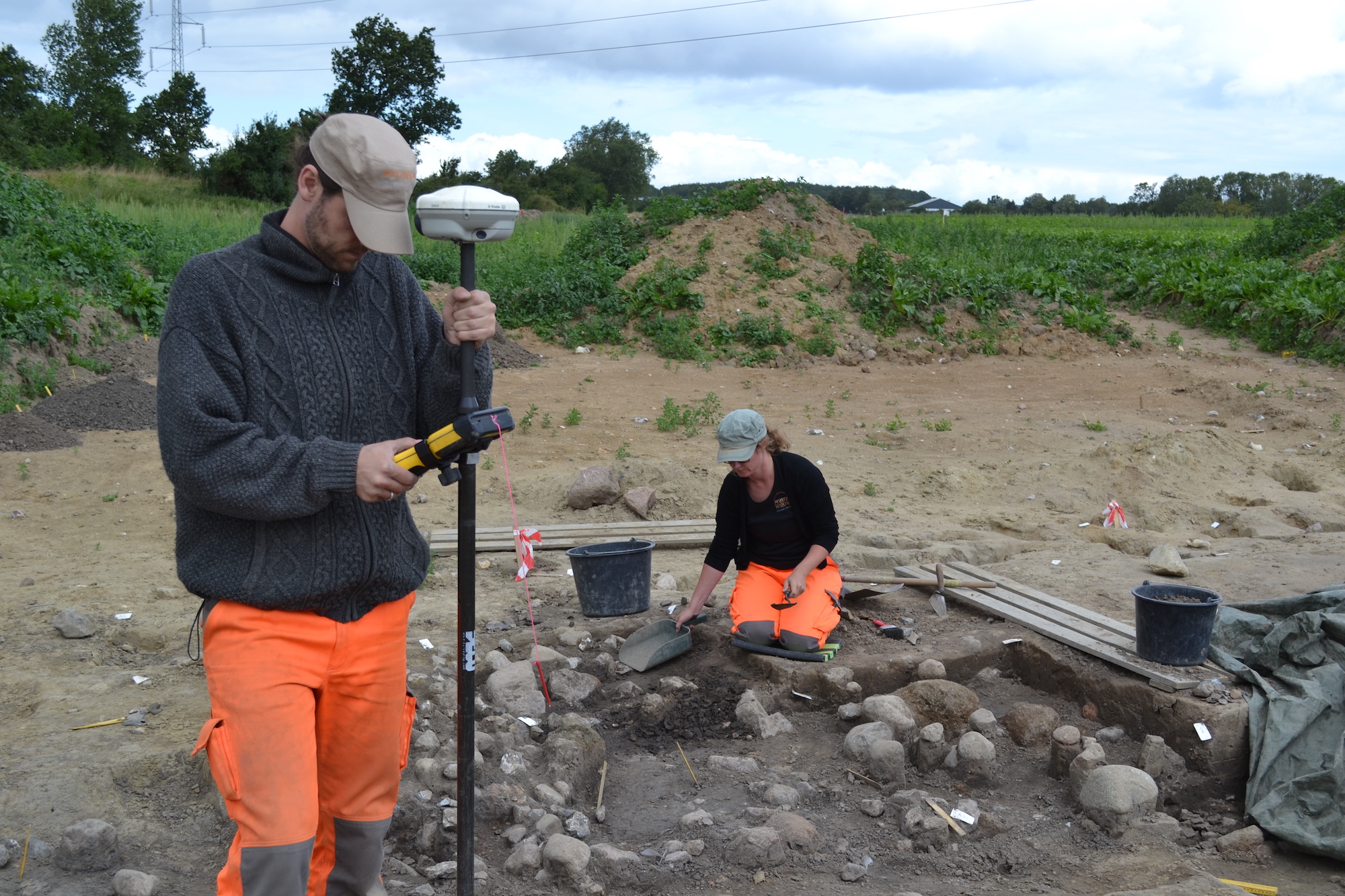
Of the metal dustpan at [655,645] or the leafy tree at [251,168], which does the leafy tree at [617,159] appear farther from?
the metal dustpan at [655,645]

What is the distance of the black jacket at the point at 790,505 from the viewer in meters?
4.63

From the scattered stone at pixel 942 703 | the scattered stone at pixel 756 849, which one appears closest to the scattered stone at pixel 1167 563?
the scattered stone at pixel 942 703

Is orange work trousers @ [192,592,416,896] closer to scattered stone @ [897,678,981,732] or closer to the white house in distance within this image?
scattered stone @ [897,678,981,732]

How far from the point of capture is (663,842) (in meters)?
3.28

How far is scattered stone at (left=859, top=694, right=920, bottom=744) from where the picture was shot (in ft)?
13.1

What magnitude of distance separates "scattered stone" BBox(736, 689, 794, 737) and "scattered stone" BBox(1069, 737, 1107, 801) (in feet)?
3.53

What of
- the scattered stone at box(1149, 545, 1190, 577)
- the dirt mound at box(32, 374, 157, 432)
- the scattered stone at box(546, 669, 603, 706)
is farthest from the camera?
the dirt mound at box(32, 374, 157, 432)

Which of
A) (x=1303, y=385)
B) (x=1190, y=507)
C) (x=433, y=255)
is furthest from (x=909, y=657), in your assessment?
(x=433, y=255)

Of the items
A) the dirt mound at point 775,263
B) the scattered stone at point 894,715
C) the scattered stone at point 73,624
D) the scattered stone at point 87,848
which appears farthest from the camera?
the dirt mound at point 775,263

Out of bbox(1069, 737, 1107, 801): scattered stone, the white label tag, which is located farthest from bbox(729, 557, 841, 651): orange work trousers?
the white label tag

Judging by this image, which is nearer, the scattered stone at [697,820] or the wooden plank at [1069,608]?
the scattered stone at [697,820]

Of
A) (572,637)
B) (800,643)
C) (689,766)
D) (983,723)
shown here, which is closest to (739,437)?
(800,643)

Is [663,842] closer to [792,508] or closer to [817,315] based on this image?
[792,508]

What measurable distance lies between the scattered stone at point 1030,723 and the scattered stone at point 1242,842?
2.37 ft
